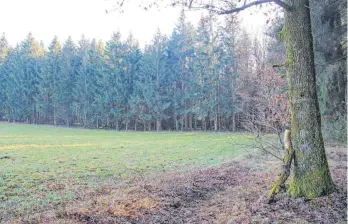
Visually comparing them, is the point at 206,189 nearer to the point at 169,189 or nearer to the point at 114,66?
the point at 169,189

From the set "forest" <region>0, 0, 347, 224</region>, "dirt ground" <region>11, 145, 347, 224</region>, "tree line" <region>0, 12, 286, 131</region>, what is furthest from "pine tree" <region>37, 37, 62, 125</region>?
"dirt ground" <region>11, 145, 347, 224</region>

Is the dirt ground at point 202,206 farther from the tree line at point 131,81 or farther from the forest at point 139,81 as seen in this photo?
the tree line at point 131,81

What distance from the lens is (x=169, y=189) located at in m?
6.04

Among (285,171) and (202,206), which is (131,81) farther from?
(285,171)

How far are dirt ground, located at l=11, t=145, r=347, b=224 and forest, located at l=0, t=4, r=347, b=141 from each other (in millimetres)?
14865

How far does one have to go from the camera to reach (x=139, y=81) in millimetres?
39000

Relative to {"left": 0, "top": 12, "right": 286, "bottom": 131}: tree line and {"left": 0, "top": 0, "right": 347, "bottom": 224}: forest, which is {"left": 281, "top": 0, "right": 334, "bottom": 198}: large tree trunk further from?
{"left": 0, "top": 12, "right": 286, "bottom": 131}: tree line

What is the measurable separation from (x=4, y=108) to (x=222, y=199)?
57957 mm

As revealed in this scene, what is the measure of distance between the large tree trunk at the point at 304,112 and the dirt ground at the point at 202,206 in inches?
10.3

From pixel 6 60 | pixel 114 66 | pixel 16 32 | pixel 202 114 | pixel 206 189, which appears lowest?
pixel 206 189

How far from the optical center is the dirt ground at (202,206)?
12.3ft

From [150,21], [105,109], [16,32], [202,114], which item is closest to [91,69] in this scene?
[105,109]

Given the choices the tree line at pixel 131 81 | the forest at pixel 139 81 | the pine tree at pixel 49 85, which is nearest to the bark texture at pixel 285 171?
the forest at pixel 139 81

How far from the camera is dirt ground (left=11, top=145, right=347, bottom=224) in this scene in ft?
12.3
